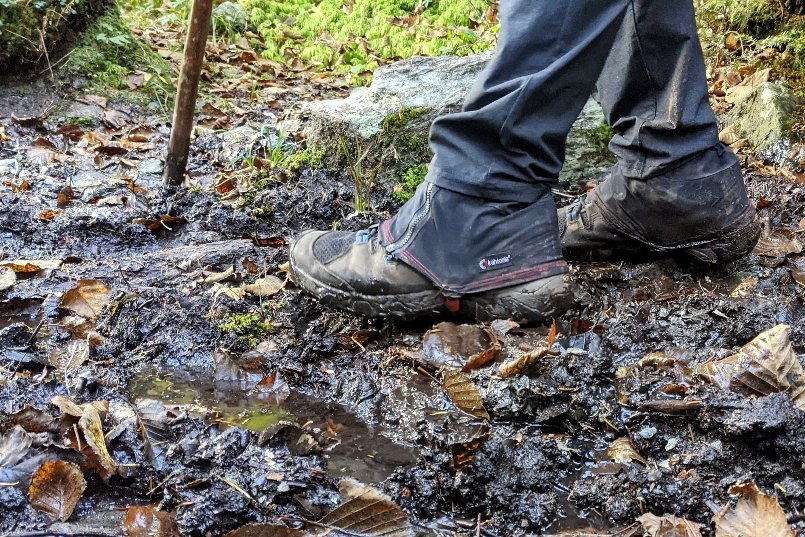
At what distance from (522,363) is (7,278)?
2040 mm

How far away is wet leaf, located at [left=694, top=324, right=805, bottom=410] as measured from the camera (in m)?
1.80

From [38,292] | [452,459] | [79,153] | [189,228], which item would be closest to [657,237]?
[452,459]

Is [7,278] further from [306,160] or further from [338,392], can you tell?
[306,160]

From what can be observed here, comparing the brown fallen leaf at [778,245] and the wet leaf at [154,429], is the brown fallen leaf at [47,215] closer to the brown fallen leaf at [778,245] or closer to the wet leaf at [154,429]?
the wet leaf at [154,429]

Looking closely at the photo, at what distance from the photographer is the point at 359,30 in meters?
7.65

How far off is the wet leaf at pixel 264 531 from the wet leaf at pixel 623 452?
0.82 metres

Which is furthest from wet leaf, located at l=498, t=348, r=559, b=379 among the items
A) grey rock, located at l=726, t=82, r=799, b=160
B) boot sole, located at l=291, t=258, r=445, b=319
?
grey rock, located at l=726, t=82, r=799, b=160

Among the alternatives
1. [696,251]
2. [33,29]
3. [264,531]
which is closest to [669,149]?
[696,251]

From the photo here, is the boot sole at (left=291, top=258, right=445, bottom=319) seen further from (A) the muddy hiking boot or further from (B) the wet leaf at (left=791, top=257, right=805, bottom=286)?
(B) the wet leaf at (left=791, top=257, right=805, bottom=286)

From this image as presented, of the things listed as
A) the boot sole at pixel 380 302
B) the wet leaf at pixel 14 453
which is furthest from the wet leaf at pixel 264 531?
the boot sole at pixel 380 302

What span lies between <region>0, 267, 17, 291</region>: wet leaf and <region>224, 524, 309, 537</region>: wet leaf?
174 centimetres

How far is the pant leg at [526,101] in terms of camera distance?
79.6 inches

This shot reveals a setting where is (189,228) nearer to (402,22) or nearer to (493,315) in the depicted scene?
(493,315)

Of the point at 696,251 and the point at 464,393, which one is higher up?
the point at 696,251
